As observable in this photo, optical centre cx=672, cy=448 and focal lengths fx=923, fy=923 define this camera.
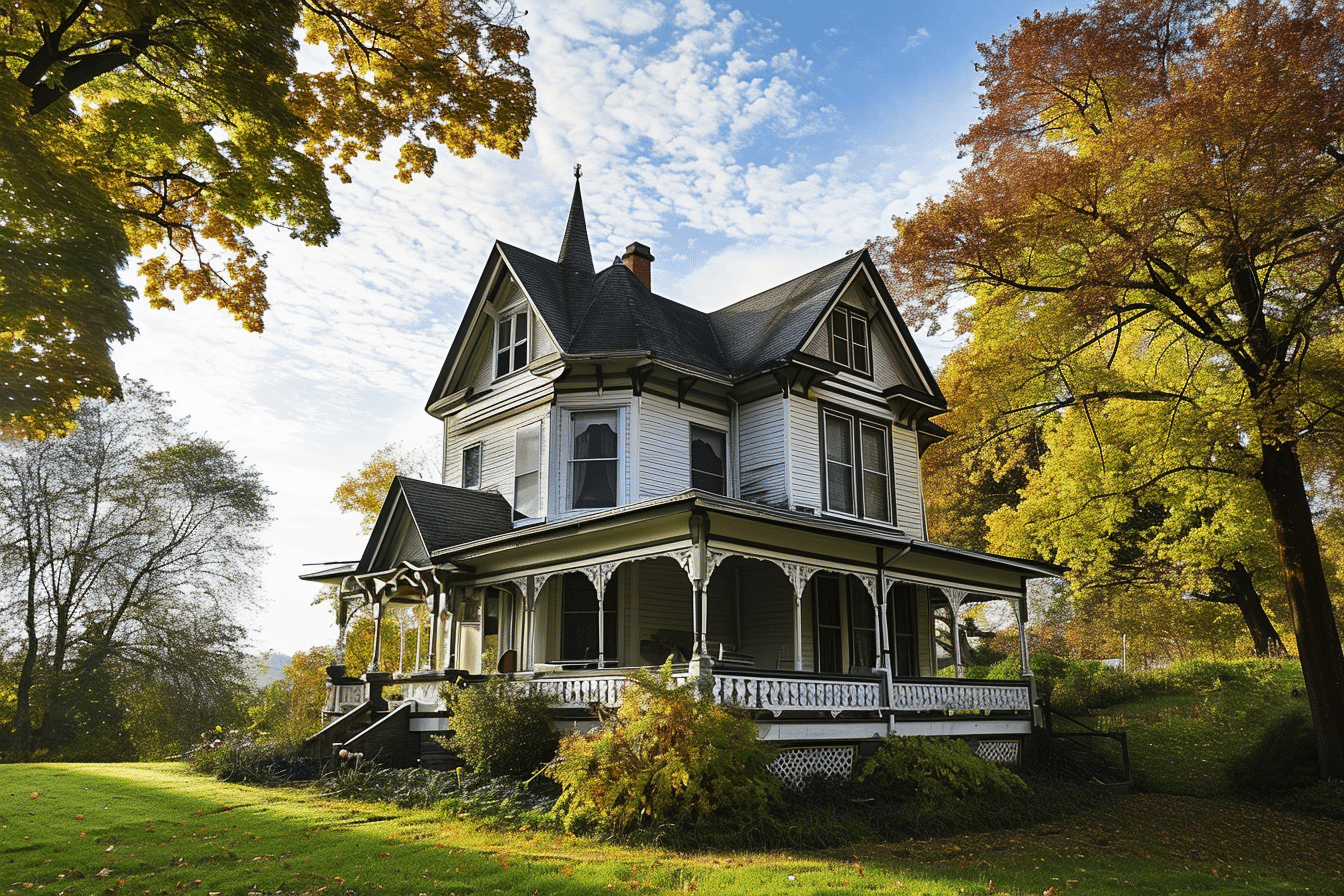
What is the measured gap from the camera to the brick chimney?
25.4m

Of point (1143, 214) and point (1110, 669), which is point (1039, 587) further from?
point (1143, 214)

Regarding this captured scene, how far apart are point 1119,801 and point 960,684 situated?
11.3ft

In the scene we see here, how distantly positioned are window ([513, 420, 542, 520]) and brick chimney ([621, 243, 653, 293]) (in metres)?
6.41

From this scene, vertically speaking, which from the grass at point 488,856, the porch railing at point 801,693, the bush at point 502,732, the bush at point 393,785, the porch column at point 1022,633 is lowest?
the grass at point 488,856

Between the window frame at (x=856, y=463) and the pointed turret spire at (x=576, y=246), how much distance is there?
7.53m

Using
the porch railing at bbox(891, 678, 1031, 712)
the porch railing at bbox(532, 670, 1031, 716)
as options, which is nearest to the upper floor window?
the porch railing at bbox(891, 678, 1031, 712)

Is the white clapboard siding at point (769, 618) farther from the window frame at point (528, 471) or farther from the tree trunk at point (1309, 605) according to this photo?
the tree trunk at point (1309, 605)

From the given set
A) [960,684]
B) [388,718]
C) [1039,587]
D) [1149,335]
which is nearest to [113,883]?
[388,718]

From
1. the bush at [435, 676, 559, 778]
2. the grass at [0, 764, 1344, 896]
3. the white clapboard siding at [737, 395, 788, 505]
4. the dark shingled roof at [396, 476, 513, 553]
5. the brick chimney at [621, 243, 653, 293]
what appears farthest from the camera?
the brick chimney at [621, 243, 653, 293]

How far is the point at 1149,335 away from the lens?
26.3 meters

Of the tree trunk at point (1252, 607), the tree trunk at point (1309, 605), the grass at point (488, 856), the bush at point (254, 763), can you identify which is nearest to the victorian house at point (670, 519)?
the bush at point (254, 763)

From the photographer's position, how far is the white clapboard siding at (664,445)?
1975 centimetres

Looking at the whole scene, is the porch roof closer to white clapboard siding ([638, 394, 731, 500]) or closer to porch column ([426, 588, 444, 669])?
porch column ([426, 588, 444, 669])

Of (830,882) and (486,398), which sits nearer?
(830,882)
